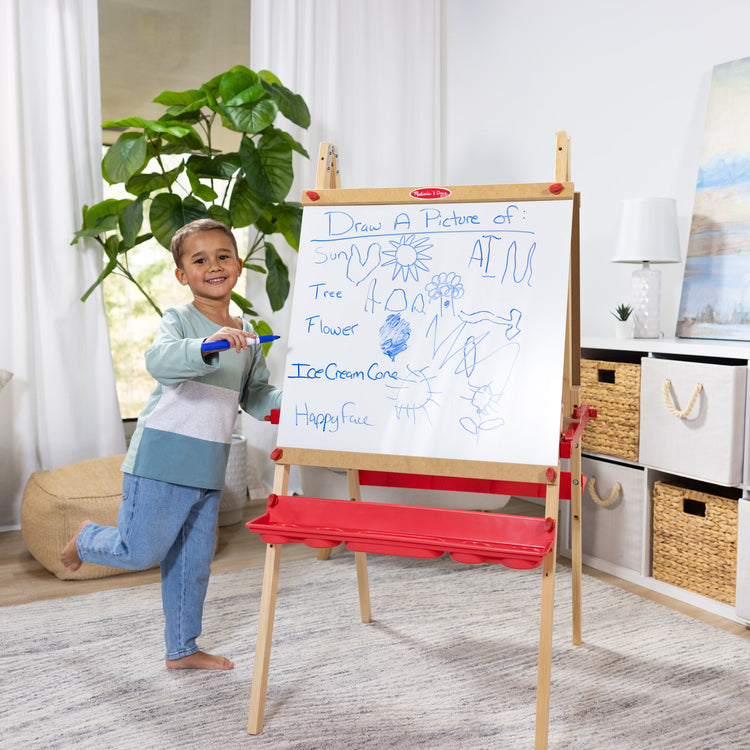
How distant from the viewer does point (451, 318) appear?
1708 mm

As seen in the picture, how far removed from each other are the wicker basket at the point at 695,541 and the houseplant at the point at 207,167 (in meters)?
1.69

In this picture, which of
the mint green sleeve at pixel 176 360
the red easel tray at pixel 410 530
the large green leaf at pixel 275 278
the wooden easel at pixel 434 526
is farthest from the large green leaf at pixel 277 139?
the red easel tray at pixel 410 530

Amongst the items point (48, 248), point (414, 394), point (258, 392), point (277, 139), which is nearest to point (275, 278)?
point (277, 139)

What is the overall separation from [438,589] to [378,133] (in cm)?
243

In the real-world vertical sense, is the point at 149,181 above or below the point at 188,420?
above

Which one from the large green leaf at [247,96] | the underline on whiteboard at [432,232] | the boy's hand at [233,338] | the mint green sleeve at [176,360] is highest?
the large green leaf at [247,96]

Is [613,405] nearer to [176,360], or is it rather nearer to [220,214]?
[176,360]

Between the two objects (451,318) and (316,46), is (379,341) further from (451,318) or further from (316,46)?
(316,46)

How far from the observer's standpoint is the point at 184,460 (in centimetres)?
182

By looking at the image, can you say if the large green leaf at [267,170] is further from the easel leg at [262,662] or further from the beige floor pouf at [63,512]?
the easel leg at [262,662]

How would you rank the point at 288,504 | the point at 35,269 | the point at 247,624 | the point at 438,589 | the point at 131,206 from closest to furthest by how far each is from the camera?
1. the point at 288,504
2. the point at 247,624
3. the point at 438,589
4. the point at 131,206
5. the point at 35,269

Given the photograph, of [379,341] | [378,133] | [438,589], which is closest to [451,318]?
[379,341]

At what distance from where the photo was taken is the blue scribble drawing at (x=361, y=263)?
→ 1786 mm

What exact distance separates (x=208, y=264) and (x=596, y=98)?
2077mm
